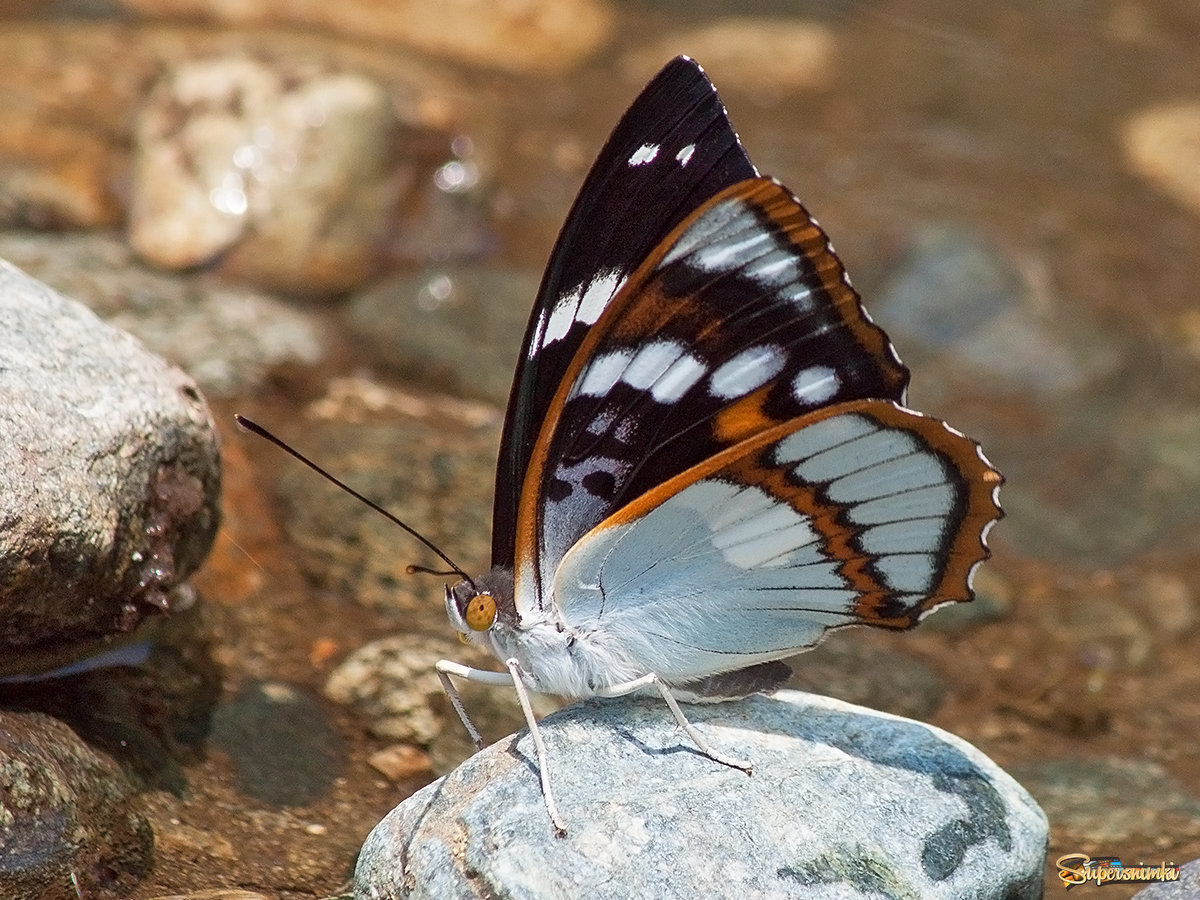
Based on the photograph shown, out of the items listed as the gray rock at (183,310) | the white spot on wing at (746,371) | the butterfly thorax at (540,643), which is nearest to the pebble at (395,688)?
the butterfly thorax at (540,643)

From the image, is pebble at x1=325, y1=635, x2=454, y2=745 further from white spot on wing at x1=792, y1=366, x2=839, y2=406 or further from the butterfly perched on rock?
white spot on wing at x1=792, y1=366, x2=839, y2=406

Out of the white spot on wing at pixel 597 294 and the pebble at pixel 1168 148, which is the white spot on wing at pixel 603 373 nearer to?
the white spot on wing at pixel 597 294

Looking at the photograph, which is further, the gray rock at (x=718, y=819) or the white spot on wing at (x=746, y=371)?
the white spot on wing at (x=746, y=371)

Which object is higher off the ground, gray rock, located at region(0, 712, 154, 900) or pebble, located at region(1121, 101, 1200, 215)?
pebble, located at region(1121, 101, 1200, 215)

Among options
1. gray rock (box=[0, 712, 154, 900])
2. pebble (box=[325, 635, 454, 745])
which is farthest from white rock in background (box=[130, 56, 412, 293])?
gray rock (box=[0, 712, 154, 900])

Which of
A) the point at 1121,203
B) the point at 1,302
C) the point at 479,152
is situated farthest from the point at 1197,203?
the point at 1,302

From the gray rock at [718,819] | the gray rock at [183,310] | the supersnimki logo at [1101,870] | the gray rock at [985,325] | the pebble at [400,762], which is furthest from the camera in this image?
the gray rock at [985,325]

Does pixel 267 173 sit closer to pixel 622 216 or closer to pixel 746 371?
pixel 622 216

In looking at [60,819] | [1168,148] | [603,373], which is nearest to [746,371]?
[603,373]
